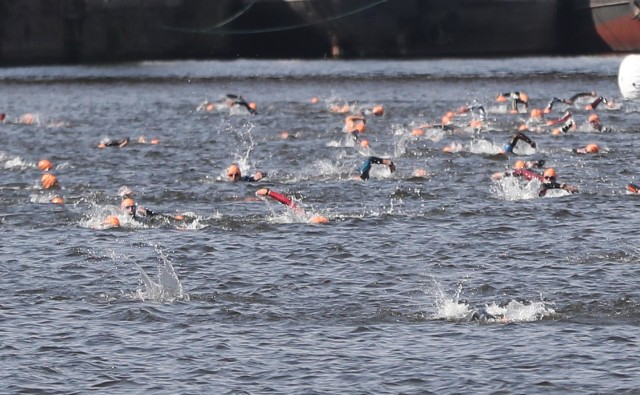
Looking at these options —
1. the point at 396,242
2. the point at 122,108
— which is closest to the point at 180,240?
the point at 396,242

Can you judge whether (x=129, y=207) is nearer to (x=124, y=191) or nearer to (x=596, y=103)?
(x=124, y=191)

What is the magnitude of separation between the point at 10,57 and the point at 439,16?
24141 mm

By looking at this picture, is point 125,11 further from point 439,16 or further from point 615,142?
point 615,142

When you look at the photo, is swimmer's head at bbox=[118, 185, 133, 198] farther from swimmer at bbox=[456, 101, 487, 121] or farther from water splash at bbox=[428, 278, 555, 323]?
swimmer at bbox=[456, 101, 487, 121]

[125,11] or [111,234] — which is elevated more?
[125,11]

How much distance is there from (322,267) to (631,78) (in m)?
33.9

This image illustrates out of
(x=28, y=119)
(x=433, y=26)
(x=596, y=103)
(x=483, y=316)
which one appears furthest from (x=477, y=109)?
(x=433, y=26)

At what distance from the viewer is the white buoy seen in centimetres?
5391

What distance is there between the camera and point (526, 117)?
5000cm

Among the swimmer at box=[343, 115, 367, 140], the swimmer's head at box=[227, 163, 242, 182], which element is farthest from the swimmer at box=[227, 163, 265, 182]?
the swimmer at box=[343, 115, 367, 140]

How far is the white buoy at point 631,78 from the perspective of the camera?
177ft

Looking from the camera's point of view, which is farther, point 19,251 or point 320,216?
point 320,216

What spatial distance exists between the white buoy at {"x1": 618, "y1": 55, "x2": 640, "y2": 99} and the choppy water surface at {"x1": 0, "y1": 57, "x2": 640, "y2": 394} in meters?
8.16

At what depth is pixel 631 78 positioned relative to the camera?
177 ft
